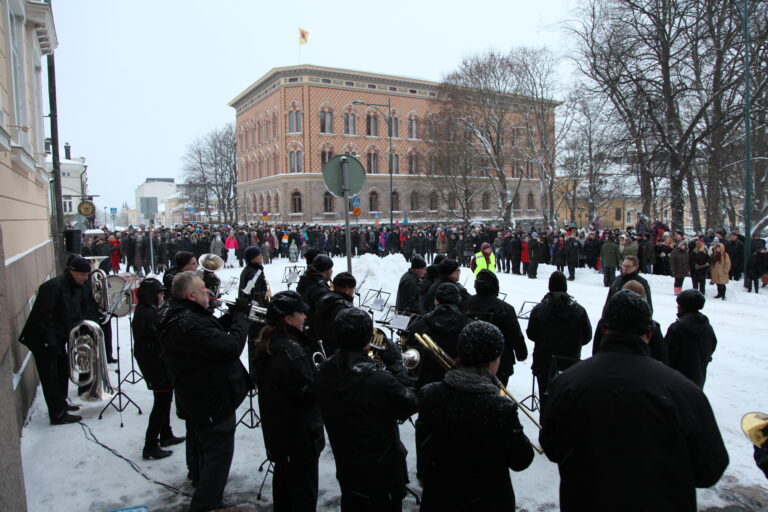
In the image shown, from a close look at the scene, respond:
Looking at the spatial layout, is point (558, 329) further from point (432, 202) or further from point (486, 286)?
point (432, 202)

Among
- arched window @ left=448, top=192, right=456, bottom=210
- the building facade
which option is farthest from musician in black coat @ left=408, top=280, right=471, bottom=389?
arched window @ left=448, top=192, right=456, bottom=210

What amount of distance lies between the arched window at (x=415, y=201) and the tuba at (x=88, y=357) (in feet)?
177

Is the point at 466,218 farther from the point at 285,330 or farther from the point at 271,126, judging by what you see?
the point at 285,330

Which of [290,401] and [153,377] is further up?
[290,401]

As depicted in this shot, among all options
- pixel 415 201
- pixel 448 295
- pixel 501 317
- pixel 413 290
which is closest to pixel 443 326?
pixel 448 295

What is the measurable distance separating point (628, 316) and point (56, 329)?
597 centimetres

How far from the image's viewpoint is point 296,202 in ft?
183

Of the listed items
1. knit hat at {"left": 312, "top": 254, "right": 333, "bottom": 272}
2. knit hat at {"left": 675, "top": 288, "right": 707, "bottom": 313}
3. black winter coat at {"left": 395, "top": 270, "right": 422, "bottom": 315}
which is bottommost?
black winter coat at {"left": 395, "top": 270, "right": 422, "bottom": 315}

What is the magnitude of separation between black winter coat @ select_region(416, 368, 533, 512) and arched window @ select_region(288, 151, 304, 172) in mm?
54009

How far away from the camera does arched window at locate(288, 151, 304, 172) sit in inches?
2165

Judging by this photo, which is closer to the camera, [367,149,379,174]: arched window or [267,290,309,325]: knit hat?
[267,290,309,325]: knit hat

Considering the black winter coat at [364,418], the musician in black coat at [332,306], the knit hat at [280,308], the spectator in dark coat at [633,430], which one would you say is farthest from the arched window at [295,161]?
the spectator in dark coat at [633,430]

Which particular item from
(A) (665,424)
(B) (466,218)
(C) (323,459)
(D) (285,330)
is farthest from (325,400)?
(B) (466,218)

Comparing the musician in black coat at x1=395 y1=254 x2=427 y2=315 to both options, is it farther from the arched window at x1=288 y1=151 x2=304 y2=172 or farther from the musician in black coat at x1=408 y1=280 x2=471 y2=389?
the arched window at x1=288 y1=151 x2=304 y2=172
